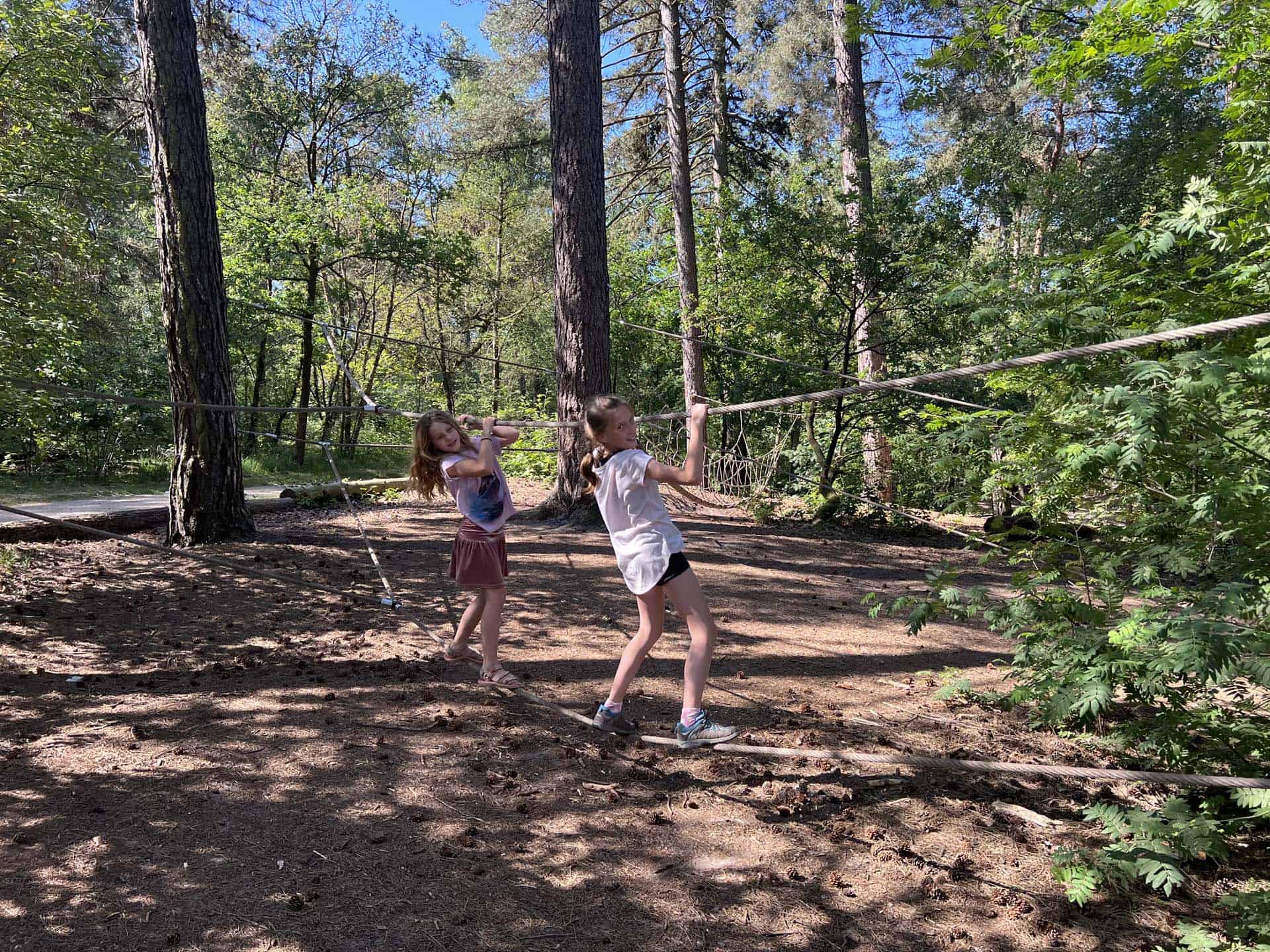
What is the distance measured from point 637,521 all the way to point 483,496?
1107mm

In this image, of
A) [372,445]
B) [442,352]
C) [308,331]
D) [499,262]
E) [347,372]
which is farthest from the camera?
[499,262]

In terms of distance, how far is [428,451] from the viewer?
3992 mm

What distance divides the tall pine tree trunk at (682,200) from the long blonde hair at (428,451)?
889cm

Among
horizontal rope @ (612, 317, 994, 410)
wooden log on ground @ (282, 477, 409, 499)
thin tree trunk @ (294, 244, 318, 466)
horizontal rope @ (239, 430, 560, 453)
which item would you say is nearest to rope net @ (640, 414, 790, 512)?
horizontal rope @ (612, 317, 994, 410)

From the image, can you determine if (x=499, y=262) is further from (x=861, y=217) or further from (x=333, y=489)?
(x=861, y=217)

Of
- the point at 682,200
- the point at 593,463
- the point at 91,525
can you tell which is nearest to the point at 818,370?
the point at 593,463

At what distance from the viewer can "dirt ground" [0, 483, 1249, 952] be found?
2.38 meters

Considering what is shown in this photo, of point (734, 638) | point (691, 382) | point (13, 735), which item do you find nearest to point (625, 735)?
point (734, 638)

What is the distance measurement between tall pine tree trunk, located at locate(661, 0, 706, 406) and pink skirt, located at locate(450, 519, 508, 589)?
29.5 feet

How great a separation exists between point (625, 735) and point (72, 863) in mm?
1986

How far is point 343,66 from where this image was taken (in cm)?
1808

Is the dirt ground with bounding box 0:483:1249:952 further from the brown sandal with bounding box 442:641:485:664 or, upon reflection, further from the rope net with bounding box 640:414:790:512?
the rope net with bounding box 640:414:790:512

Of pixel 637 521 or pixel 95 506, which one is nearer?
pixel 637 521

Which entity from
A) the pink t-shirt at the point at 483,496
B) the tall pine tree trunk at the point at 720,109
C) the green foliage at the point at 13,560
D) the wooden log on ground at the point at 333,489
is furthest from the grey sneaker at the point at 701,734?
the tall pine tree trunk at the point at 720,109
